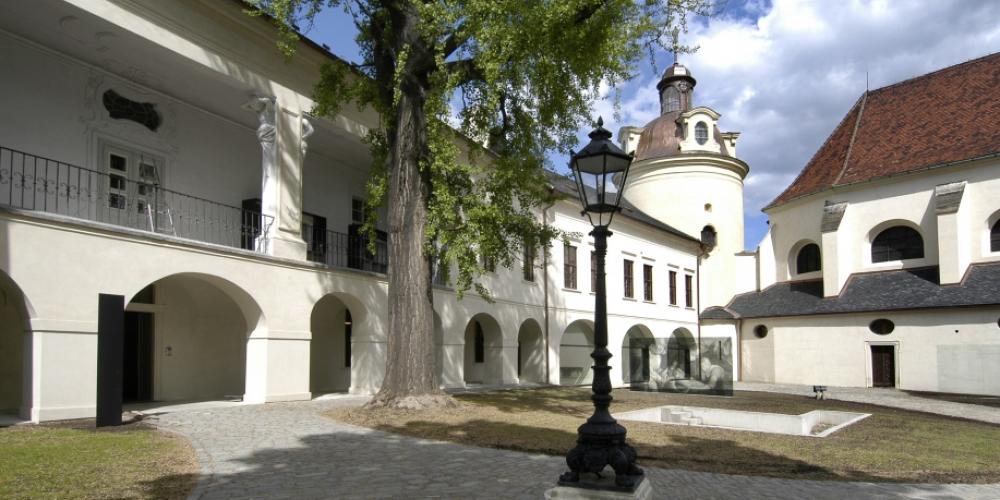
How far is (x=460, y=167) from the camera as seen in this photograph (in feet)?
42.8

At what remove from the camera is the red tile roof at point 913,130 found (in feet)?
93.4

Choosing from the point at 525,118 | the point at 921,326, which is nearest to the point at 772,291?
the point at 921,326

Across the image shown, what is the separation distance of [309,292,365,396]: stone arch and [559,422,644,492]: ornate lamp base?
14494 millimetres

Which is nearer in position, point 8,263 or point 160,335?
point 8,263

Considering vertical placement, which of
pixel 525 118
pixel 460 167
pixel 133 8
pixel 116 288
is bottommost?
pixel 116 288

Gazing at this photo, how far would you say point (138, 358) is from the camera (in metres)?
14.8

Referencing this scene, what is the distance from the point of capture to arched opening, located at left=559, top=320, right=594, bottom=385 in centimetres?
2755

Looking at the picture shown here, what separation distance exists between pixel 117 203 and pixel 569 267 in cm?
1749

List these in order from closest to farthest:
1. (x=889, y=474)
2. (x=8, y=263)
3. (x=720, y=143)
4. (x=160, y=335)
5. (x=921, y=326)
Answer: (x=889, y=474)
(x=8, y=263)
(x=160, y=335)
(x=921, y=326)
(x=720, y=143)

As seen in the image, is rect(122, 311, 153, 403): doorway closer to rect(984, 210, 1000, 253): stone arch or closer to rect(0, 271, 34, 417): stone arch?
rect(0, 271, 34, 417): stone arch

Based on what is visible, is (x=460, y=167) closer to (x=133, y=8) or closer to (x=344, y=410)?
(x=344, y=410)

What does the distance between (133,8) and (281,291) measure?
19.4 ft

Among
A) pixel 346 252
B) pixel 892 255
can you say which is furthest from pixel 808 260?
pixel 346 252

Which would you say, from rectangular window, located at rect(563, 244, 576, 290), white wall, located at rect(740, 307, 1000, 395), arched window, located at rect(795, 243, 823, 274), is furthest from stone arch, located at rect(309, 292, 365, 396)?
arched window, located at rect(795, 243, 823, 274)
